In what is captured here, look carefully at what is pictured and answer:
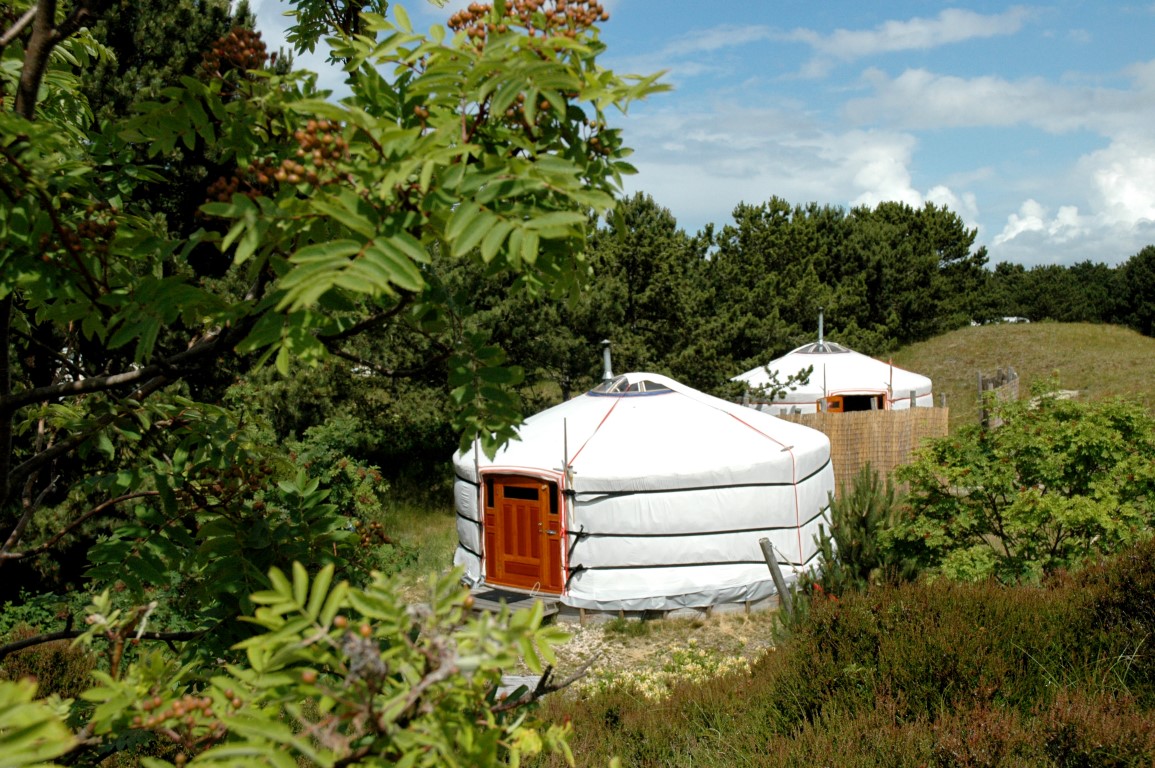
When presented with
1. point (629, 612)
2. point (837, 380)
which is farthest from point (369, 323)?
point (837, 380)

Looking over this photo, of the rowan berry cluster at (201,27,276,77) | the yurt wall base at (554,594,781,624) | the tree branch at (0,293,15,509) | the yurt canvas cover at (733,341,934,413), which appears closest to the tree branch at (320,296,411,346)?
the rowan berry cluster at (201,27,276,77)

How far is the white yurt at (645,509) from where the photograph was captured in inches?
423

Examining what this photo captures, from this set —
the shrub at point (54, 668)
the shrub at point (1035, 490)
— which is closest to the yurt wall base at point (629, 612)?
the shrub at point (1035, 490)

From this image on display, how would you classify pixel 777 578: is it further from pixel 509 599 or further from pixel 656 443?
pixel 509 599

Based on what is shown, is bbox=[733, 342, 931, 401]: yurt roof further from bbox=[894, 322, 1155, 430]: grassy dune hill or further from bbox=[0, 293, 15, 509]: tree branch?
bbox=[0, 293, 15, 509]: tree branch

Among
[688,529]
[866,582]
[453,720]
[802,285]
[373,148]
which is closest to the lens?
[453,720]

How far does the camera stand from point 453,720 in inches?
52.3

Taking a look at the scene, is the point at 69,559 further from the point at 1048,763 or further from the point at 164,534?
the point at 1048,763

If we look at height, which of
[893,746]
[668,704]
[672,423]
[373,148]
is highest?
[373,148]

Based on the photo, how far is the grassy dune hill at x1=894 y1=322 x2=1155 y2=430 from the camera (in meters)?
24.0

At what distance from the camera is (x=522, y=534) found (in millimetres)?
11375

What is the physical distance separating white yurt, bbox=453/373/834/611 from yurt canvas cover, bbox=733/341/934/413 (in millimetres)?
8557

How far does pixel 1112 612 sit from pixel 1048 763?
1999 mm

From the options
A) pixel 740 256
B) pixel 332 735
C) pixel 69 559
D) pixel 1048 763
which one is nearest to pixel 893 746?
pixel 1048 763
